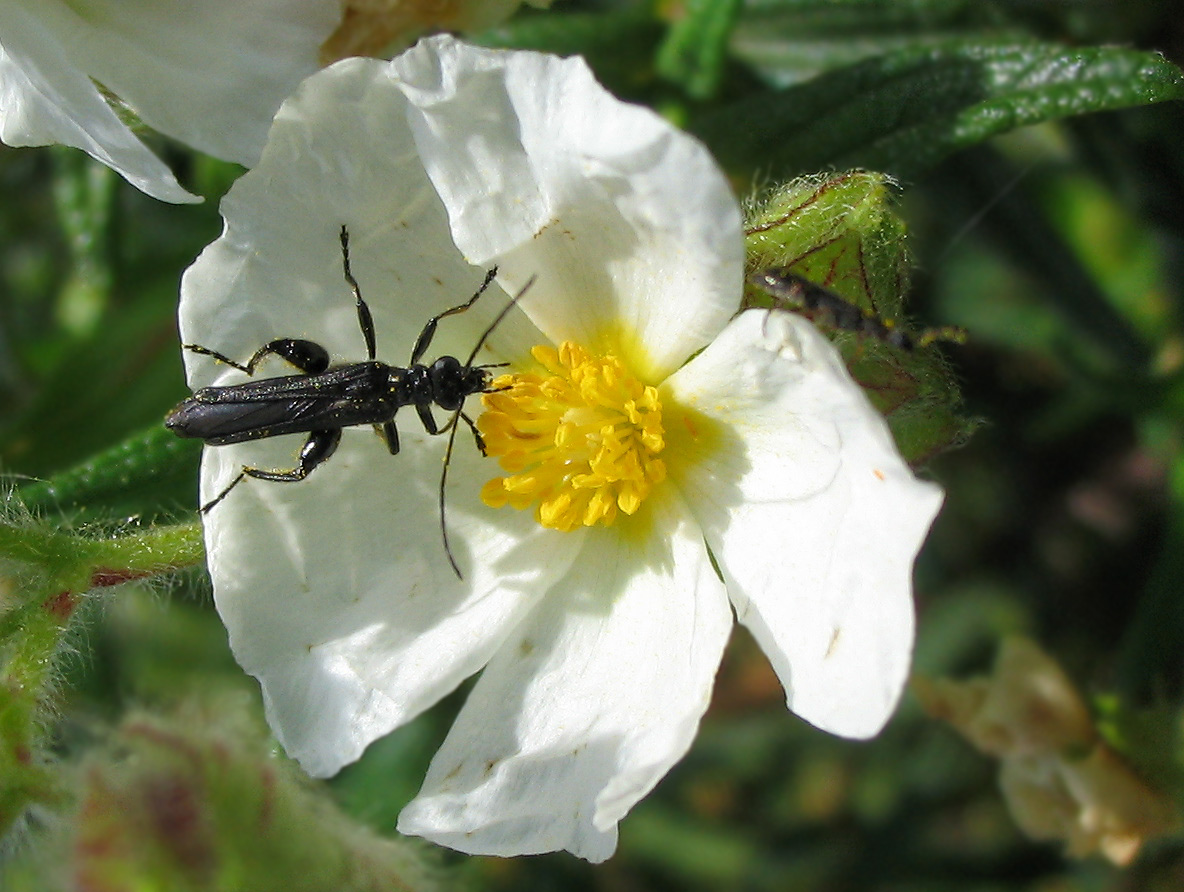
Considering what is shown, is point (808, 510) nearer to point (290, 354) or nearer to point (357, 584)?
point (357, 584)

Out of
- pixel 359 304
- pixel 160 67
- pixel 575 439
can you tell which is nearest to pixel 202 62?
pixel 160 67

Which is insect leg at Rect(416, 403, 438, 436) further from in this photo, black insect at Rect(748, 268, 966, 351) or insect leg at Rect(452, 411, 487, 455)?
black insect at Rect(748, 268, 966, 351)

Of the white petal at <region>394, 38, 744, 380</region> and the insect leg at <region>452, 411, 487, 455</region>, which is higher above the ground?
the white petal at <region>394, 38, 744, 380</region>

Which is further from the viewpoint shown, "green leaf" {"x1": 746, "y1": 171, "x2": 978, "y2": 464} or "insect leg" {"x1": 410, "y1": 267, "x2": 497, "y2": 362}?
"insect leg" {"x1": 410, "y1": 267, "x2": 497, "y2": 362}

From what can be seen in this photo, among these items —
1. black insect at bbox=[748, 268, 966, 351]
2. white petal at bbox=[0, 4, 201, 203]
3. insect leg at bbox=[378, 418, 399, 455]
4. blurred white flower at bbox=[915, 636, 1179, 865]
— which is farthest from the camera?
blurred white flower at bbox=[915, 636, 1179, 865]

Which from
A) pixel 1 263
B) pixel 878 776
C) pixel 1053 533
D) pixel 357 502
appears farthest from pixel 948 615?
pixel 1 263

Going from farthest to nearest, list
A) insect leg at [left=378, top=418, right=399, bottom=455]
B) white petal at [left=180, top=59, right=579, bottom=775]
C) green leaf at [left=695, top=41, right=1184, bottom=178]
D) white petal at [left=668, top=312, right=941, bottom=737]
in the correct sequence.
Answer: green leaf at [left=695, top=41, right=1184, bottom=178]
insect leg at [left=378, top=418, right=399, bottom=455]
white petal at [left=180, top=59, right=579, bottom=775]
white petal at [left=668, top=312, right=941, bottom=737]

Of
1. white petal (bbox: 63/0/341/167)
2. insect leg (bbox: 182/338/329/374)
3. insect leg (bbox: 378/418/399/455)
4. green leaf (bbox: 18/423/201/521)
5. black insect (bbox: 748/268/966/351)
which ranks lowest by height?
green leaf (bbox: 18/423/201/521)

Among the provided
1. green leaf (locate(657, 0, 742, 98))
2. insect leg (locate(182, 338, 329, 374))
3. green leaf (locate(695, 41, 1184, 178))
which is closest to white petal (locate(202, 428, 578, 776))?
insect leg (locate(182, 338, 329, 374))
